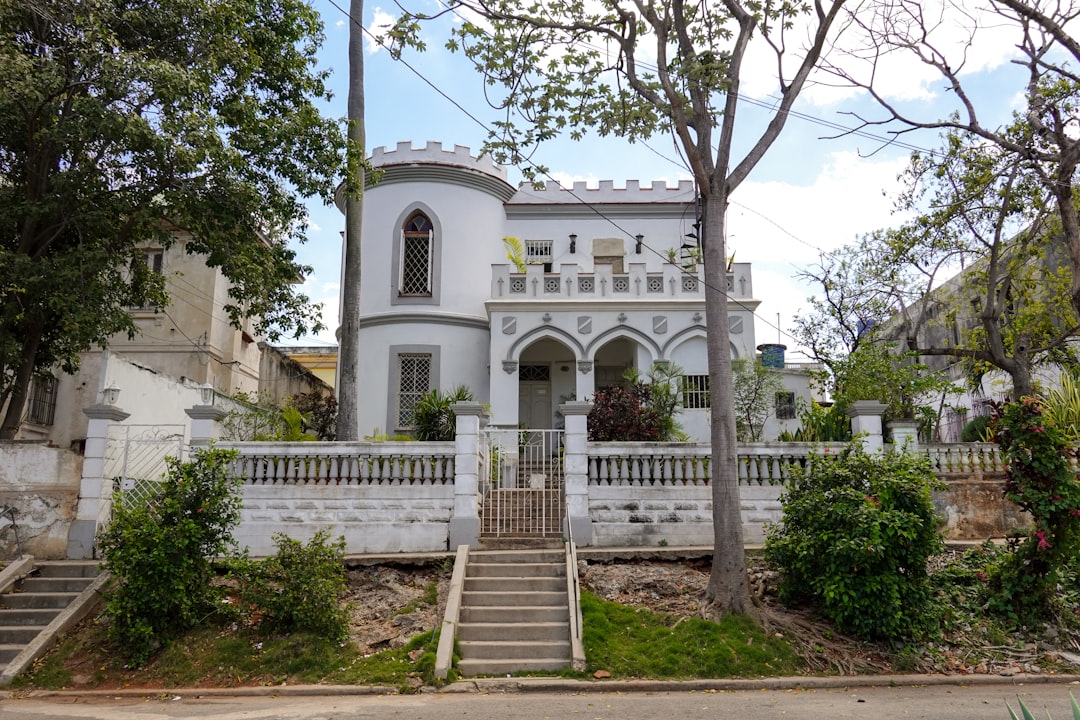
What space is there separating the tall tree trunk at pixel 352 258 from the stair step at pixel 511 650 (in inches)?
238

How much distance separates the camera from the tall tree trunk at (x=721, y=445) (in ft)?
29.1

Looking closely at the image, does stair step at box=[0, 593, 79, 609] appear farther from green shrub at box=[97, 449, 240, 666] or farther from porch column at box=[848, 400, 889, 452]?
porch column at box=[848, 400, 889, 452]

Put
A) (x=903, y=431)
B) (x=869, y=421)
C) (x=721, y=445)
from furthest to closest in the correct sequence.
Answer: (x=903, y=431), (x=869, y=421), (x=721, y=445)

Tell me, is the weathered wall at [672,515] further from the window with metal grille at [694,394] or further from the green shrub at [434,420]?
the window with metal grille at [694,394]

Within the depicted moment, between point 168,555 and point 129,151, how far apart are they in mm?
6019

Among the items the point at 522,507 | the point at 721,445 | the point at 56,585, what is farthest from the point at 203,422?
the point at 721,445

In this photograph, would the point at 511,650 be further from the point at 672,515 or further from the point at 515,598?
the point at 672,515

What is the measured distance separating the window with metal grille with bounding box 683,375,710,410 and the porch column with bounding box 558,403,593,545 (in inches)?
260

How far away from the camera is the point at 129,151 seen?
10977 millimetres

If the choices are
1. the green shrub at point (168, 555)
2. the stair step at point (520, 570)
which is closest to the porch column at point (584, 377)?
the stair step at point (520, 570)

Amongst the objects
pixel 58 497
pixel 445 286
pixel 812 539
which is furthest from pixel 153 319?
pixel 812 539

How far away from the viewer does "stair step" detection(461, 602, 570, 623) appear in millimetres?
8961

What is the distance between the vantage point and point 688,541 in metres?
11.0

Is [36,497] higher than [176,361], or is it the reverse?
[176,361]
